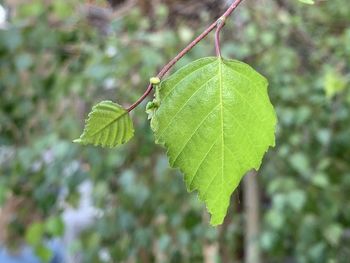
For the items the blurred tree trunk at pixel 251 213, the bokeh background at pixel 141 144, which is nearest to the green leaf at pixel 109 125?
the bokeh background at pixel 141 144

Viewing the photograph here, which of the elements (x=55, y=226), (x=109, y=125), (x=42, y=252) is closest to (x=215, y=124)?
(x=109, y=125)

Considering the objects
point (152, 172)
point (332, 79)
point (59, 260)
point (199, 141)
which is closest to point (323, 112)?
point (332, 79)

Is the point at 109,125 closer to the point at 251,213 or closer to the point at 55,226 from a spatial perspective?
the point at 55,226

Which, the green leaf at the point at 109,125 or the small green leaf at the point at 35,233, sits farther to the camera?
the small green leaf at the point at 35,233

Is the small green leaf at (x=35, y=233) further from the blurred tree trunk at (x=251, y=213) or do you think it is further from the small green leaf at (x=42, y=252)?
the blurred tree trunk at (x=251, y=213)

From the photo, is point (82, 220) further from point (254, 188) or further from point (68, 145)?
point (68, 145)

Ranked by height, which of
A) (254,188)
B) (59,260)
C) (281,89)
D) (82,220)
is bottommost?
(59,260)
